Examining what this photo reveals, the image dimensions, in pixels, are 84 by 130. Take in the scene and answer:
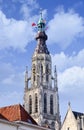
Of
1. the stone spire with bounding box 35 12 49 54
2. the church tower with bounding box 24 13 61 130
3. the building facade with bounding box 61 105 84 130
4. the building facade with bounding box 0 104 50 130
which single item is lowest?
the building facade with bounding box 0 104 50 130

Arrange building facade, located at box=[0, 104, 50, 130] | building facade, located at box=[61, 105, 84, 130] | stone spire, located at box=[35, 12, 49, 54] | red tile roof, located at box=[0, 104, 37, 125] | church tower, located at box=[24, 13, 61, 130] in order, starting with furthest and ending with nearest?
stone spire, located at box=[35, 12, 49, 54] → church tower, located at box=[24, 13, 61, 130] → building facade, located at box=[61, 105, 84, 130] → red tile roof, located at box=[0, 104, 37, 125] → building facade, located at box=[0, 104, 50, 130]

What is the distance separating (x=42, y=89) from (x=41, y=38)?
15.5 meters

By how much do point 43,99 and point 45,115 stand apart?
14.2 feet

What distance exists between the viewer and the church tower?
9488cm

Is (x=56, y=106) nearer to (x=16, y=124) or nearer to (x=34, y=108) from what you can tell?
(x=34, y=108)

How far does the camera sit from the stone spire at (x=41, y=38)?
105475 millimetres

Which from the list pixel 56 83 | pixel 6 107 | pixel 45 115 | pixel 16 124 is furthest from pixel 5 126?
pixel 56 83

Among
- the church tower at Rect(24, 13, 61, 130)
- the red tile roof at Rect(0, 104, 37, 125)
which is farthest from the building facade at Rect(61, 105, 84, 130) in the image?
the red tile roof at Rect(0, 104, 37, 125)

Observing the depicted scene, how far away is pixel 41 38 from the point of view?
10638 centimetres

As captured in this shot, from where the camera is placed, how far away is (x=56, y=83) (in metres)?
101

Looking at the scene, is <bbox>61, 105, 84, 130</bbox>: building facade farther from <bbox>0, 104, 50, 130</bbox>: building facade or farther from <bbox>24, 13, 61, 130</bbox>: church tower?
<bbox>0, 104, 50, 130</bbox>: building facade

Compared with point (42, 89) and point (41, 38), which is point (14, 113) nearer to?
point (42, 89)

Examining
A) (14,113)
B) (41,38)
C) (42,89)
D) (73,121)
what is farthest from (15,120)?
(41,38)

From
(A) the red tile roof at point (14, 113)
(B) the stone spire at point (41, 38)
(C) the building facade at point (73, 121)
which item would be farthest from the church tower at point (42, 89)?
(A) the red tile roof at point (14, 113)
